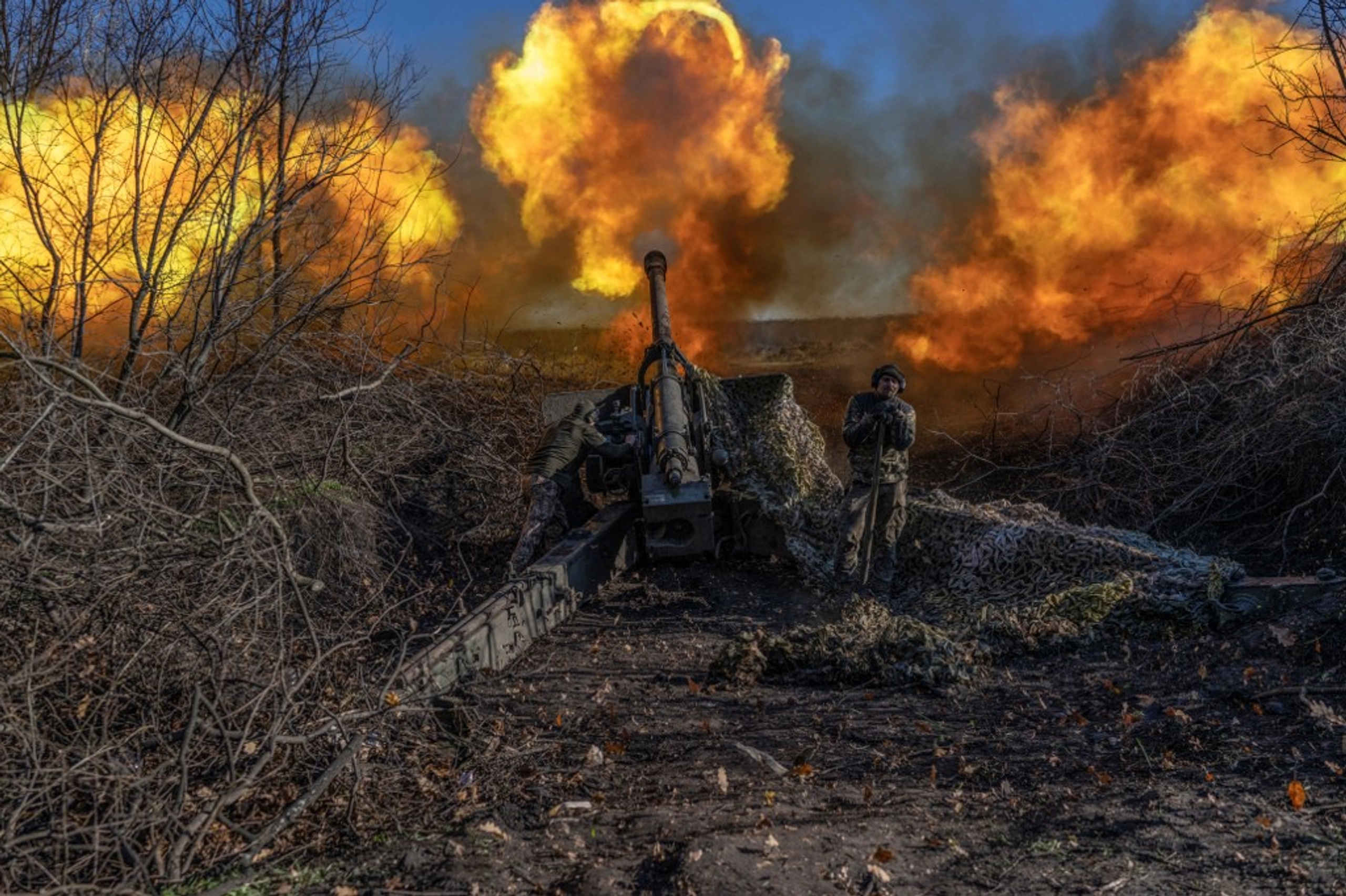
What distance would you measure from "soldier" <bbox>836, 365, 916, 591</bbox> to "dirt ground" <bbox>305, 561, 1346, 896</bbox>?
2483 mm

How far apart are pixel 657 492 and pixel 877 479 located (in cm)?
203

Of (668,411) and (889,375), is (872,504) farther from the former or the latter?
(668,411)

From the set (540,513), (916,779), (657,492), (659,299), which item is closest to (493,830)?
(916,779)

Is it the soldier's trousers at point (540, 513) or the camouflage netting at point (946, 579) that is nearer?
the camouflage netting at point (946, 579)

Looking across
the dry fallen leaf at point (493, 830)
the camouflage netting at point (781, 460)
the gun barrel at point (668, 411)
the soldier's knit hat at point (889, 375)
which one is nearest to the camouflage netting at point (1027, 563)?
the camouflage netting at point (781, 460)

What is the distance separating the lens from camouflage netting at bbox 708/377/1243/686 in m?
7.11

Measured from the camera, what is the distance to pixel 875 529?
1002 cm

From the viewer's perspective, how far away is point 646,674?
24.6 ft

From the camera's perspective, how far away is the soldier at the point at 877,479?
32.0 ft

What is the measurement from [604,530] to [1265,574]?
566 centimetres

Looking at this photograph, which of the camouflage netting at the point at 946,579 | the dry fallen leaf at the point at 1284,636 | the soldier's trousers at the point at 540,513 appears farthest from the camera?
the soldier's trousers at the point at 540,513

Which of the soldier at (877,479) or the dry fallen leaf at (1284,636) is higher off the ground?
the soldier at (877,479)

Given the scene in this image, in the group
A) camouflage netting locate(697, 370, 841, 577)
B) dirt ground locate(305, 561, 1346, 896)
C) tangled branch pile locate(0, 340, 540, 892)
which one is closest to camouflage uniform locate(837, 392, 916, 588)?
camouflage netting locate(697, 370, 841, 577)

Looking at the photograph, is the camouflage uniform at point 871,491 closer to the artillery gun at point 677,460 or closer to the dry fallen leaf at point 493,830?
Result: the artillery gun at point 677,460
